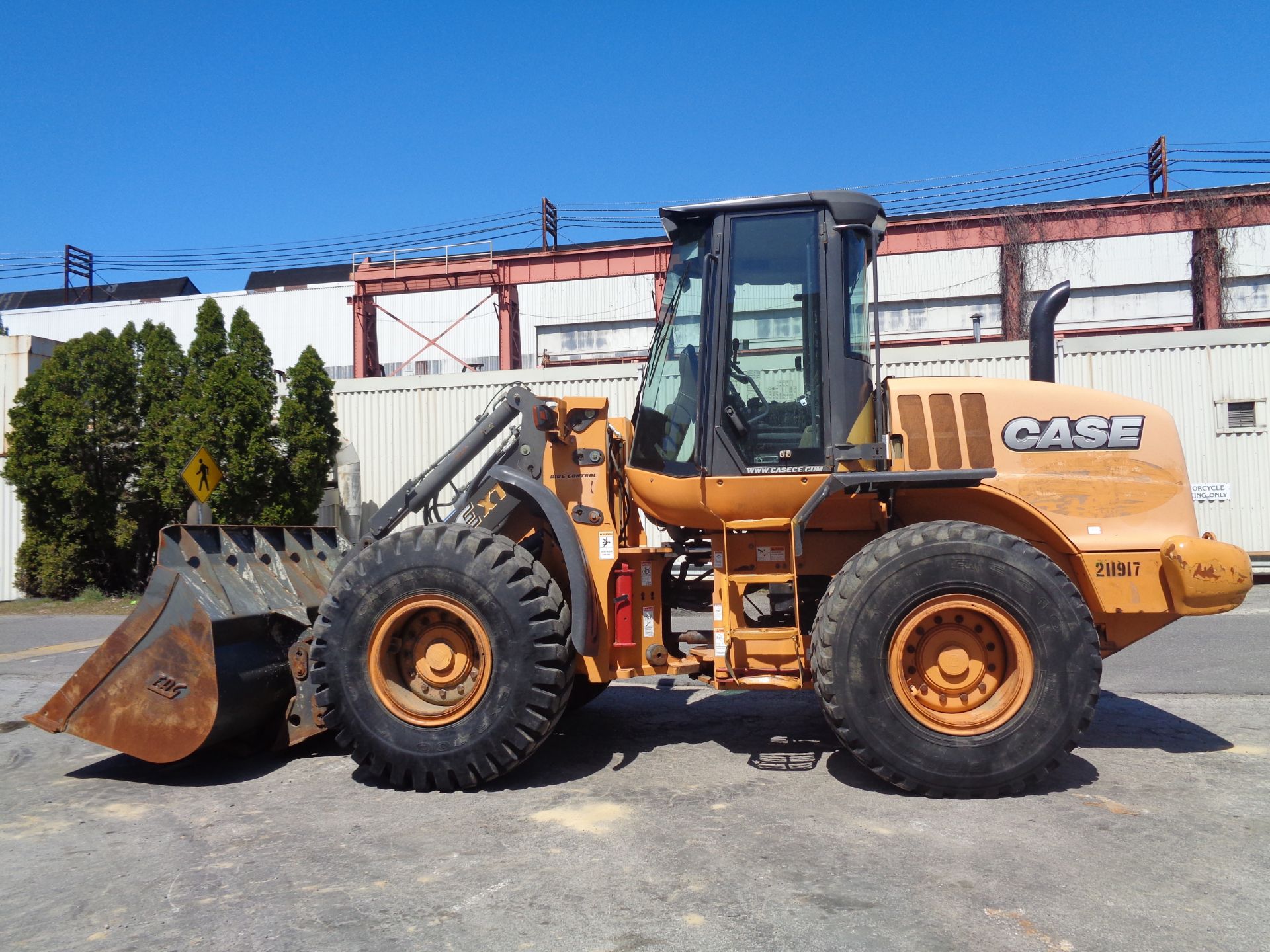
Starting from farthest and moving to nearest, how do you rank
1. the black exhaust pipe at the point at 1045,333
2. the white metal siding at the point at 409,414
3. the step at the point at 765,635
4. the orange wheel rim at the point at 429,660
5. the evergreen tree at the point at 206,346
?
the white metal siding at the point at 409,414
the evergreen tree at the point at 206,346
the black exhaust pipe at the point at 1045,333
the step at the point at 765,635
the orange wheel rim at the point at 429,660

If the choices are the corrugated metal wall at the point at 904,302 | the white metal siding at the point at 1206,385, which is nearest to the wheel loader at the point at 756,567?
the white metal siding at the point at 1206,385

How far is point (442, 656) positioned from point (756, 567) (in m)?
1.75

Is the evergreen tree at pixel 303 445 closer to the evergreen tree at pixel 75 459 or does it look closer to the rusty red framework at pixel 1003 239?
the evergreen tree at pixel 75 459

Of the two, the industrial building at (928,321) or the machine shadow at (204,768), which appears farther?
the industrial building at (928,321)

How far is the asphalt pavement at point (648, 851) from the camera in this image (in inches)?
129

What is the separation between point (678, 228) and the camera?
5.41 meters

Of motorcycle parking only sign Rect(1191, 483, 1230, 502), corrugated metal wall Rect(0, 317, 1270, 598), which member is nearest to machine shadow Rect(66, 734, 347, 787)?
corrugated metal wall Rect(0, 317, 1270, 598)

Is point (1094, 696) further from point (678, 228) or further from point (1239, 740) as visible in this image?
point (678, 228)

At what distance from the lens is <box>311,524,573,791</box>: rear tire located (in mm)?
4836

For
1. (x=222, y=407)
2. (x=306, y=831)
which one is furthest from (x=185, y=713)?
(x=222, y=407)

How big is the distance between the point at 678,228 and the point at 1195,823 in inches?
151

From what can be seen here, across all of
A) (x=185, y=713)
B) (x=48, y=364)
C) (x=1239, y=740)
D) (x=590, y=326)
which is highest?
(x=590, y=326)

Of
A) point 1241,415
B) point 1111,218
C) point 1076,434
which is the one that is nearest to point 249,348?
point 1076,434

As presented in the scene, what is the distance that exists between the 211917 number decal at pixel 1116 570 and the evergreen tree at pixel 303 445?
13278mm
